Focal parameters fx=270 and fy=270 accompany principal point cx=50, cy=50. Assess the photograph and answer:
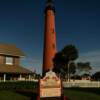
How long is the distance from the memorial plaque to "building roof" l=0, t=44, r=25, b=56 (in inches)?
1017

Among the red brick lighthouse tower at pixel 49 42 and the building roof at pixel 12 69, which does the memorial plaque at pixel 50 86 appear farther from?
the red brick lighthouse tower at pixel 49 42

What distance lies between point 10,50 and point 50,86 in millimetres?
28526

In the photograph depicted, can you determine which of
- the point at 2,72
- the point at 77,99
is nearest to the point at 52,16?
the point at 2,72

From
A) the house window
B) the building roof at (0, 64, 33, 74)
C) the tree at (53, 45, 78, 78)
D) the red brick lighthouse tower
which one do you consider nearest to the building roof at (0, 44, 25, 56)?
the house window

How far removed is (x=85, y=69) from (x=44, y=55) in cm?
1982

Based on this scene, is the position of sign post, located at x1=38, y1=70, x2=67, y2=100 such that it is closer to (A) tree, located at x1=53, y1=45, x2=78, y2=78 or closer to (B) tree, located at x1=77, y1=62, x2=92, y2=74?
(A) tree, located at x1=53, y1=45, x2=78, y2=78

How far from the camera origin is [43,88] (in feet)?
59.1

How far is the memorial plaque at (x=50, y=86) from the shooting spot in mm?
18031

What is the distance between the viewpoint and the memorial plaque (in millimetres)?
18031

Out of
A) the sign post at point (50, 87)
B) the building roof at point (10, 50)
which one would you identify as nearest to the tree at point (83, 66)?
the building roof at point (10, 50)

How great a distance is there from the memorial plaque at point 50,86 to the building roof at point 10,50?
84.8 feet

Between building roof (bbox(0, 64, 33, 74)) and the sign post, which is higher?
building roof (bbox(0, 64, 33, 74))

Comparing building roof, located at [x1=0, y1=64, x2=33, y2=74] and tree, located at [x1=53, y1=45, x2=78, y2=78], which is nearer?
building roof, located at [x1=0, y1=64, x2=33, y2=74]

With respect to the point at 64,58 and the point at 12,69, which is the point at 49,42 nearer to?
the point at 64,58
